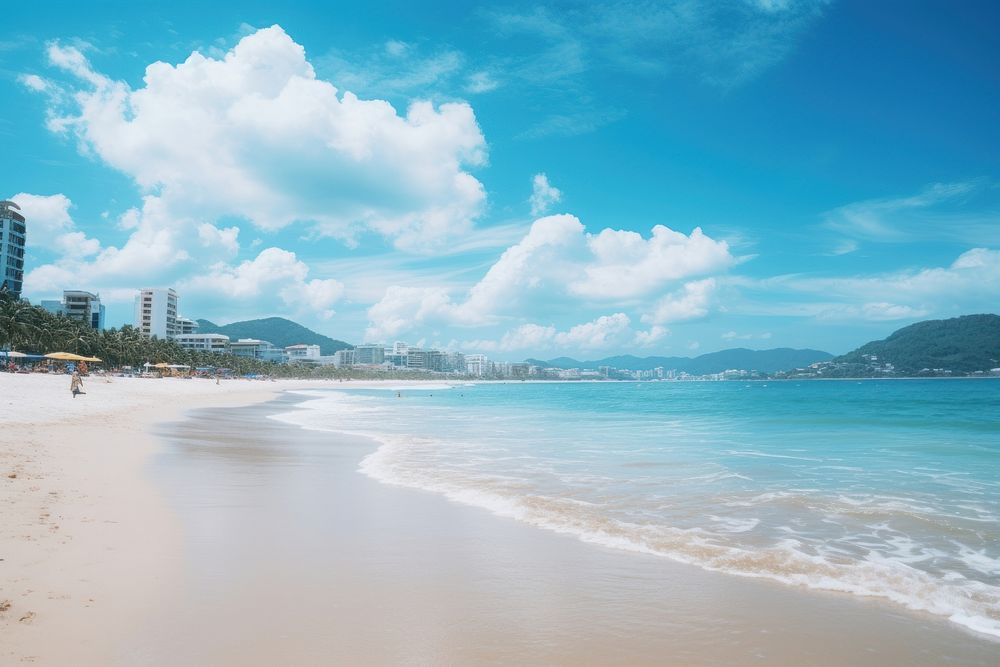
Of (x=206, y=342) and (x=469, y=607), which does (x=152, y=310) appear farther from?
(x=469, y=607)

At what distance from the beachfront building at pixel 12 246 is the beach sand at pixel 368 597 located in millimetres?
122465

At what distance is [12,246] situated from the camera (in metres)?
105

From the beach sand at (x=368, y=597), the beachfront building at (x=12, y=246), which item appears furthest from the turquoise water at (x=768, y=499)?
the beachfront building at (x=12, y=246)

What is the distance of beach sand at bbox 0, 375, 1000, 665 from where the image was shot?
14.3 ft

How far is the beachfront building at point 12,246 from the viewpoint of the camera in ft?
336

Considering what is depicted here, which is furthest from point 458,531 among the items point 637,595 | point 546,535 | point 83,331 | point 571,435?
point 83,331

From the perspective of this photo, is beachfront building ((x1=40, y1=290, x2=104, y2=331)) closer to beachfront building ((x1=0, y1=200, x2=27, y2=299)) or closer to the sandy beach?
beachfront building ((x1=0, y1=200, x2=27, y2=299))

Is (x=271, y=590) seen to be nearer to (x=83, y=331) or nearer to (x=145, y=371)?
(x=83, y=331)

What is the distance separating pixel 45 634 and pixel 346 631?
2.13m

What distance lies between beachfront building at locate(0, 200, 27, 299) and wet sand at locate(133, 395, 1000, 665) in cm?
12383

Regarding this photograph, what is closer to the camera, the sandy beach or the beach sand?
the sandy beach

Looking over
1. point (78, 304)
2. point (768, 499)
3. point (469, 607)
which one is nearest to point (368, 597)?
point (469, 607)

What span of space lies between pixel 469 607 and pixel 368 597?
0.96 metres

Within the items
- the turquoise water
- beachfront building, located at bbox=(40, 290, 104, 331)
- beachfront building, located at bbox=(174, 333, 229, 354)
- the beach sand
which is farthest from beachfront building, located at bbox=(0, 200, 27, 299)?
the beach sand
